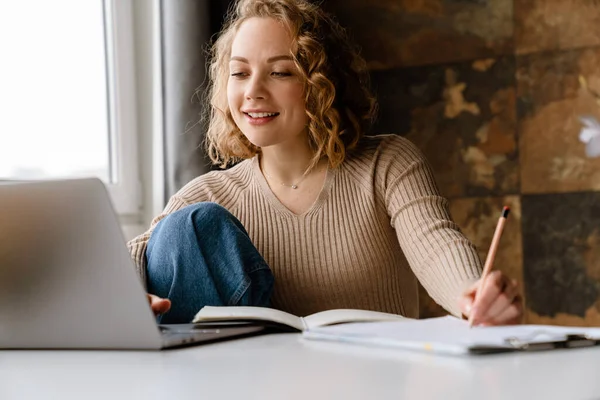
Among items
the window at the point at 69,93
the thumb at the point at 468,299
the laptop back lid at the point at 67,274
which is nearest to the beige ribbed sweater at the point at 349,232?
the thumb at the point at 468,299

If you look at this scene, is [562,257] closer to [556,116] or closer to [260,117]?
[556,116]

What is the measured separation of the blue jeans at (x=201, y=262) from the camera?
131 centimetres

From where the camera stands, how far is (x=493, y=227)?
2.71m

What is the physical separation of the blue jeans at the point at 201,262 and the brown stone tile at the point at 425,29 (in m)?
1.57

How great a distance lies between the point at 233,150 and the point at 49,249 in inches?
41.7

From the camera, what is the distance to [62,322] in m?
0.95

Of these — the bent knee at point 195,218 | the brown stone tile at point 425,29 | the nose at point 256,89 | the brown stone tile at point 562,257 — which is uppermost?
the brown stone tile at point 425,29

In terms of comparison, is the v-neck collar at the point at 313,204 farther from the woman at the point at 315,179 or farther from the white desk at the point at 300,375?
the white desk at the point at 300,375

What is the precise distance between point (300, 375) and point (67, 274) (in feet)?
1.14

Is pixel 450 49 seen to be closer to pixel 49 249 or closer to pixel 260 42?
pixel 260 42

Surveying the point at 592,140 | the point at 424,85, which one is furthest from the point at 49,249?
the point at 424,85

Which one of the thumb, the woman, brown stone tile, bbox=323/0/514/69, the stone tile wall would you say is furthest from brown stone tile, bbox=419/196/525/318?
the thumb

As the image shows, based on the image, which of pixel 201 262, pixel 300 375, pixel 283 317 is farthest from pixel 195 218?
pixel 300 375

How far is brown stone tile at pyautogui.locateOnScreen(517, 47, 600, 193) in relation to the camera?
2.56 meters
